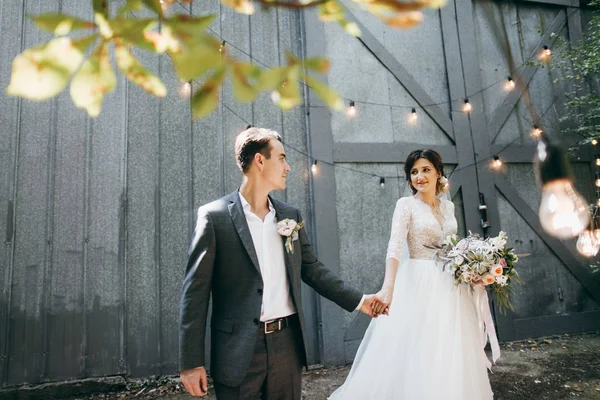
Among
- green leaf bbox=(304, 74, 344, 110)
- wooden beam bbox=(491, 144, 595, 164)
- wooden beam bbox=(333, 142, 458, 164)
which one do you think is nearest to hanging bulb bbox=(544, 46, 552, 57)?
wooden beam bbox=(491, 144, 595, 164)

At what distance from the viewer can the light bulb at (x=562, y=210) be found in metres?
5.20

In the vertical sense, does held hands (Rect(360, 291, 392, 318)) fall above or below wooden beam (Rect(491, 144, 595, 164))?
below

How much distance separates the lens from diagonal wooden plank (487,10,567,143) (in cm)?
521

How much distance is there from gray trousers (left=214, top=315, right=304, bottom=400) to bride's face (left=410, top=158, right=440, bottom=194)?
69.0 inches

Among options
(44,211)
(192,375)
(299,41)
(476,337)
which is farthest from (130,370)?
(299,41)

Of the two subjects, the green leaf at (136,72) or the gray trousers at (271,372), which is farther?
the gray trousers at (271,372)

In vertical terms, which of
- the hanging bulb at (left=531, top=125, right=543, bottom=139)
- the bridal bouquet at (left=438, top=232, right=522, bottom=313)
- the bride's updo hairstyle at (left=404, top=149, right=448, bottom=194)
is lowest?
the bridal bouquet at (left=438, top=232, right=522, bottom=313)

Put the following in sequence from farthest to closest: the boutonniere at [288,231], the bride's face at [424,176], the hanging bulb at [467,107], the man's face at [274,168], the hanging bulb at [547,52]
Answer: the hanging bulb at [547,52], the hanging bulb at [467,107], the bride's face at [424,176], the man's face at [274,168], the boutonniere at [288,231]

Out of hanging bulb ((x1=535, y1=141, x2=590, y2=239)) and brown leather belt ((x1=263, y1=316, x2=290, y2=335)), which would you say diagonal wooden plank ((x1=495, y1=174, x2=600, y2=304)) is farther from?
brown leather belt ((x1=263, y1=316, x2=290, y2=335))

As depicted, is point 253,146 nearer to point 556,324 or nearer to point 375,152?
point 375,152

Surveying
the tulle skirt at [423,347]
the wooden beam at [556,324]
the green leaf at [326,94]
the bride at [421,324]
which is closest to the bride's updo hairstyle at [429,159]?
the bride at [421,324]

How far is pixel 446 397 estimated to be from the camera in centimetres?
252

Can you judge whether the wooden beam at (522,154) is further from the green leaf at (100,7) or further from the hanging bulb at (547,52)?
the green leaf at (100,7)

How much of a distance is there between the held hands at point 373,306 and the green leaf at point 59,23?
Answer: 2169 mm
